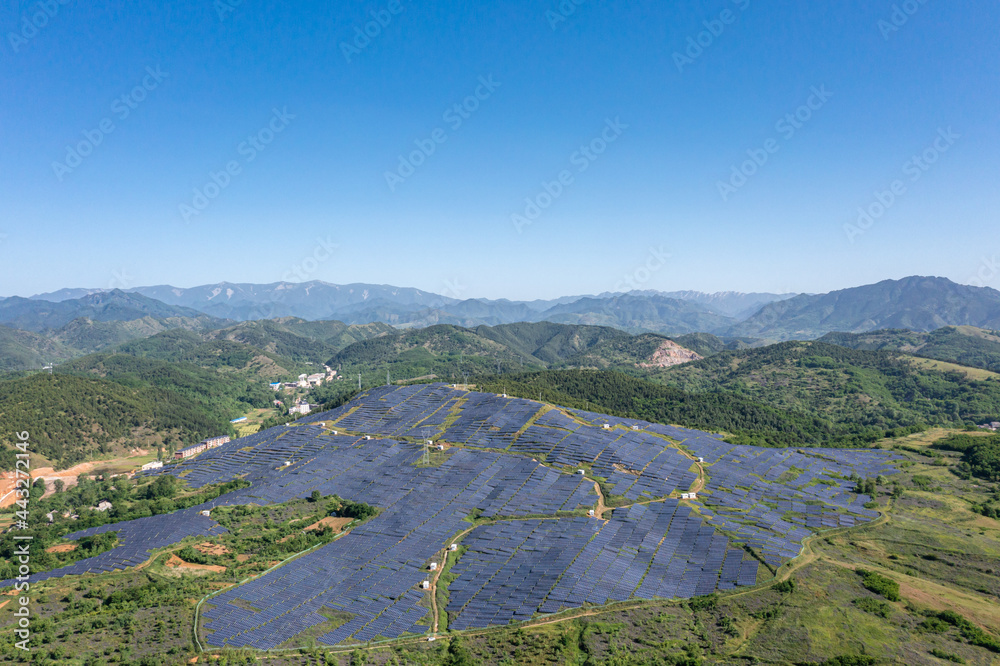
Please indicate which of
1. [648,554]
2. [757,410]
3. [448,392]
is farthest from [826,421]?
[648,554]

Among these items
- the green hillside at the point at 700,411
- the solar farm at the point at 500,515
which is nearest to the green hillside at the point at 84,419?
the solar farm at the point at 500,515

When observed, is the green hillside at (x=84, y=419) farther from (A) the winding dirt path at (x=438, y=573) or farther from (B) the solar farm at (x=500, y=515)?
(A) the winding dirt path at (x=438, y=573)

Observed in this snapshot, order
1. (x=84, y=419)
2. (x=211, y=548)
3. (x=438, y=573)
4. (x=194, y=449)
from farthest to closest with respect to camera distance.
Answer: (x=84, y=419) → (x=194, y=449) → (x=211, y=548) → (x=438, y=573)

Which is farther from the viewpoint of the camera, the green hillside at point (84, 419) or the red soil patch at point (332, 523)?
the green hillside at point (84, 419)

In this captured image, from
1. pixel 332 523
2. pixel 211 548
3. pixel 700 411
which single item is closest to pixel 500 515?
pixel 332 523

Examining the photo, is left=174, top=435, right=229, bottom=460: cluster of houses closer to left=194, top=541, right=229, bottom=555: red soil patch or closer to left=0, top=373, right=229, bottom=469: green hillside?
left=0, top=373, right=229, bottom=469: green hillside

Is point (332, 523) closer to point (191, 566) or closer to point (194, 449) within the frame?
point (191, 566)

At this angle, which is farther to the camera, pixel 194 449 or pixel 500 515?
pixel 194 449

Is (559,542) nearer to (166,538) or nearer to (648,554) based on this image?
(648,554)

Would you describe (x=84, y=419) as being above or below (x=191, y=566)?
above
